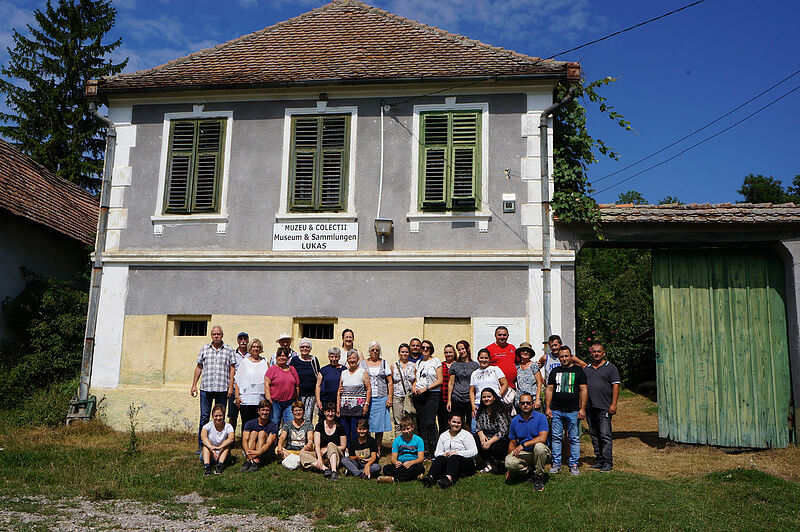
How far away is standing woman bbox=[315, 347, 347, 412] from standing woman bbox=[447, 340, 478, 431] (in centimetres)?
156

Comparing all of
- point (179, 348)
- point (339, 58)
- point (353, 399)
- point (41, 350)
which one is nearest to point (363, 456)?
point (353, 399)

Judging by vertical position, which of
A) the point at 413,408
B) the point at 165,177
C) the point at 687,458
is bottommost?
the point at 687,458

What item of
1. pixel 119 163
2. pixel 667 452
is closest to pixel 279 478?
pixel 667 452

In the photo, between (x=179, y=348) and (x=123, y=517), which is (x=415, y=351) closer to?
(x=123, y=517)

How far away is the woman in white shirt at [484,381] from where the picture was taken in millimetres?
8531

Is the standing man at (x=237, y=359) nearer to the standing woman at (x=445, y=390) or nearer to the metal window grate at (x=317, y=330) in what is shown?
the metal window grate at (x=317, y=330)

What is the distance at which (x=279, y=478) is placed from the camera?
7977mm

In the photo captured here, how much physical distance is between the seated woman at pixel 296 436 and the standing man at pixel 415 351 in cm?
166

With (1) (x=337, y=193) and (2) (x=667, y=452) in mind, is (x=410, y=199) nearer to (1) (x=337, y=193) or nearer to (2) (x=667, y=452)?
(1) (x=337, y=193)

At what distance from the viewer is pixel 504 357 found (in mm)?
9109

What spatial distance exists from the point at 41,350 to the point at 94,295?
230 centimetres

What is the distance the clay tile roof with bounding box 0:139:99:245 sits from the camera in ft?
46.0

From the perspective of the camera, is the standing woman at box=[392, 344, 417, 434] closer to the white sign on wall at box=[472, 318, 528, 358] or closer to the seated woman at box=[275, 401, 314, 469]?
the seated woman at box=[275, 401, 314, 469]

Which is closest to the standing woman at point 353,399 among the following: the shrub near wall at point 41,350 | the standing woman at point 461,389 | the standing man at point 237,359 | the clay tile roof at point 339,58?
the standing woman at point 461,389
